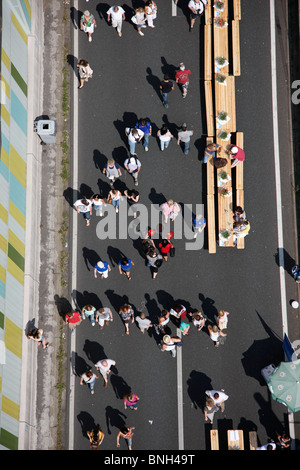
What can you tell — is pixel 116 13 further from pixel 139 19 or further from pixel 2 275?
pixel 2 275

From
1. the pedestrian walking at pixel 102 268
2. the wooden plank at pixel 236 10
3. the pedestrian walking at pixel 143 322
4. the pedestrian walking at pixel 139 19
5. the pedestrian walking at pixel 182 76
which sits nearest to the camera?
the pedestrian walking at pixel 143 322

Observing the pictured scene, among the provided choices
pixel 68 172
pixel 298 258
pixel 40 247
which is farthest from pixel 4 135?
pixel 298 258

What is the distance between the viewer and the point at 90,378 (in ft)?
45.1

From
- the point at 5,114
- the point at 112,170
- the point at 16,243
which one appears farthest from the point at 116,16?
the point at 16,243

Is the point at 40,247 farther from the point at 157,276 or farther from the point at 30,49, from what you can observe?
the point at 30,49

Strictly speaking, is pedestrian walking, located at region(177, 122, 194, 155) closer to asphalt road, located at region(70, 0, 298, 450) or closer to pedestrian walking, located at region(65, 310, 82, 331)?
asphalt road, located at region(70, 0, 298, 450)

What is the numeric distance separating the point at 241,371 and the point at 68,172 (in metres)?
9.15

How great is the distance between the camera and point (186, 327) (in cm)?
1435

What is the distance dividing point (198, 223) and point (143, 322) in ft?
12.5

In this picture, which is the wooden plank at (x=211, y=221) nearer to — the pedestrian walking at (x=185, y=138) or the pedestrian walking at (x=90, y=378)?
the pedestrian walking at (x=185, y=138)

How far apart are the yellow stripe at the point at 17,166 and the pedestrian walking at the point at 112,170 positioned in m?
2.72

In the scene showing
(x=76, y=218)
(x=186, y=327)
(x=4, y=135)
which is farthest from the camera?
(x=76, y=218)

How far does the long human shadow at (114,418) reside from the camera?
562 inches

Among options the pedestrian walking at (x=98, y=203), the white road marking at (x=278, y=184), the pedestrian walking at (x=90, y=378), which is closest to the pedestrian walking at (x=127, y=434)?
the pedestrian walking at (x=90, y=378)
